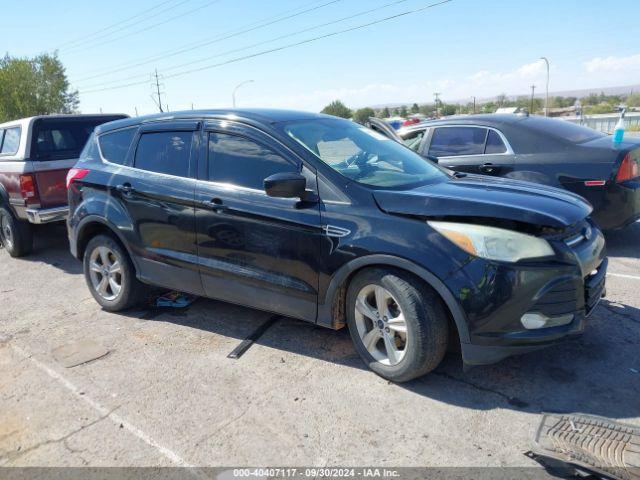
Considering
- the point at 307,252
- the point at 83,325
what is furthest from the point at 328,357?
the point at 83,325

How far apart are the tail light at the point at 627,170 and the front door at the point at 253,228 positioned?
12.6ft

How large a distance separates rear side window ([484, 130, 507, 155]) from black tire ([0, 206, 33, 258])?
20.8 feet

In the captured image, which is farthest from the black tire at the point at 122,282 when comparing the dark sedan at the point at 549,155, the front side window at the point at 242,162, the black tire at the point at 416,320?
the dark sedan at the point at 549,155

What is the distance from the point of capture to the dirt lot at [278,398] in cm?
279

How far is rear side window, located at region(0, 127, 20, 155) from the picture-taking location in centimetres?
703

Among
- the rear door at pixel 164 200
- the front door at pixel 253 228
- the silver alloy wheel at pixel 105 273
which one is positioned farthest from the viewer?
the silver alloy wheel at pixel 105 273

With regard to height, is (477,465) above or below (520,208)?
below

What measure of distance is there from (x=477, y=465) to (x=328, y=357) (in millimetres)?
1448

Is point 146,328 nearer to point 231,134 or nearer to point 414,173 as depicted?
point 231,134

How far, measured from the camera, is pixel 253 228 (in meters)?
3.76

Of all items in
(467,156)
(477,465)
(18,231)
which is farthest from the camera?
(18,231)

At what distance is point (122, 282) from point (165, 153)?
51.7 inches

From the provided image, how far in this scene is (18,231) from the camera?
7.21m

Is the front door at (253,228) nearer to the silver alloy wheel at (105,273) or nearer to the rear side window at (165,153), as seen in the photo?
the rear side window at (165,153)
